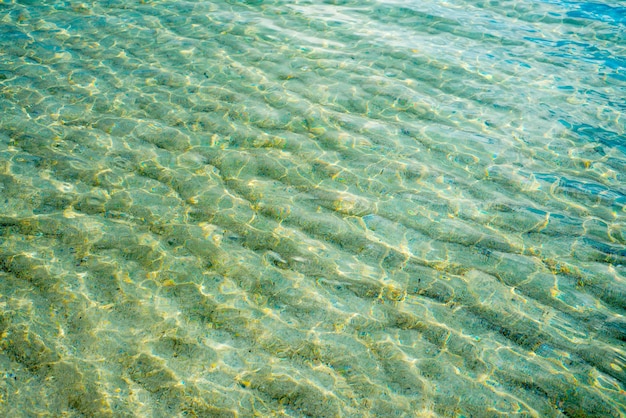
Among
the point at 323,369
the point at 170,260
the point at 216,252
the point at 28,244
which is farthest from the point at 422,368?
the point at 28,244

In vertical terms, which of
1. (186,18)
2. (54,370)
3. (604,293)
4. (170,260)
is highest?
(186,18)

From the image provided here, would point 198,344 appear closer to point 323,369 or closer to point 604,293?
point 323,369

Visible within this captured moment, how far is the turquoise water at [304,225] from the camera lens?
10.8 feet

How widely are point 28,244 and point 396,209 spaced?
3281 mm

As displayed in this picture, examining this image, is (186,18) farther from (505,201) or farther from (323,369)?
(323,369)

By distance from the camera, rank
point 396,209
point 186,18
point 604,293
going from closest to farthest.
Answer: point 604,293, point 396,209, point 186,18

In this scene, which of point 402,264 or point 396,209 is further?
point 396,209

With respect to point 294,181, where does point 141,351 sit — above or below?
below

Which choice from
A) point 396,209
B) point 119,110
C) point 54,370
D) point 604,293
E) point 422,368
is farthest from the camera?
point 119,110

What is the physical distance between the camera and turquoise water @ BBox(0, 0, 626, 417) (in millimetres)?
3293

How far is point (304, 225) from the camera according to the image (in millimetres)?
4531

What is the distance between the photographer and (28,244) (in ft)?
13.3

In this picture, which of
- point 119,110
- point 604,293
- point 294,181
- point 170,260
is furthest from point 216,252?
point 604,293

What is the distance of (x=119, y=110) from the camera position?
5.89 meters
